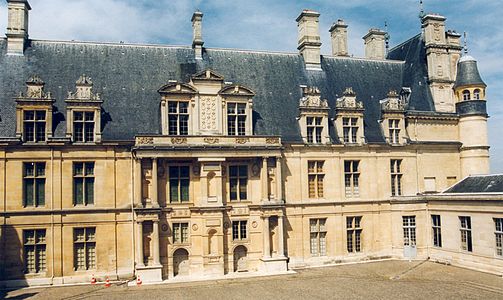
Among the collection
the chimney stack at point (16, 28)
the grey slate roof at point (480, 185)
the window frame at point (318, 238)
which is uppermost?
the chimney stack at point (16, 28)

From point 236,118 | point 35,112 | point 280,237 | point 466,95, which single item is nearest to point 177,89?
point 236,118

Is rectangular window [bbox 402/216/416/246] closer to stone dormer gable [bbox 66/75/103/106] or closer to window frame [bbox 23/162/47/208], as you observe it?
stone dormer gable [bbox 66/75/103/106]

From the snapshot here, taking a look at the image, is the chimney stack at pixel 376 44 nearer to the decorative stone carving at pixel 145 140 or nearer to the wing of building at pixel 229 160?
the wing of building at pixel 229 160

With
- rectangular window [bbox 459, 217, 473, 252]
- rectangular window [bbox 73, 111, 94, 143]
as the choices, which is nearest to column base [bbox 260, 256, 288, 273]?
rectangular window [bbox 459, 217, 473, 252]

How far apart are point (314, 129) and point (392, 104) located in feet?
20.6

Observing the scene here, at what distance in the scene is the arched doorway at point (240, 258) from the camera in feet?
92.2

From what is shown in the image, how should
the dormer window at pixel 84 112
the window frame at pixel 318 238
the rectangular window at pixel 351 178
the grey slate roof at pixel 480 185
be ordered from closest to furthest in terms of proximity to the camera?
1. the dormer window at pixel 84 112
2. the grey slate roof at pixel 480 185
3. the window frame at pixel 318 238
4. the rectangular window at pixel 351 178

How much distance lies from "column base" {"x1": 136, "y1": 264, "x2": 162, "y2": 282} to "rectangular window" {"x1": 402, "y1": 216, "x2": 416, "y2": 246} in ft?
53.8

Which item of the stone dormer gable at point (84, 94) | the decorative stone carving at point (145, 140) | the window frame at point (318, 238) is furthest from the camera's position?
the window frame at point (318, 238)

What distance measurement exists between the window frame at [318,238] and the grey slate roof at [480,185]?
9607 millimetres

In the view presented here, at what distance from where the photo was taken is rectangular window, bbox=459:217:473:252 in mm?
27484

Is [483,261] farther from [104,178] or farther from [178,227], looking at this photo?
[104,178]

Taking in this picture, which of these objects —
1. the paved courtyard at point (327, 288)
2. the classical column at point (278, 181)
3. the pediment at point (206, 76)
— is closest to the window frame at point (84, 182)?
the paved courtyard at point (327, 288)

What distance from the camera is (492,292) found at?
21406mm
